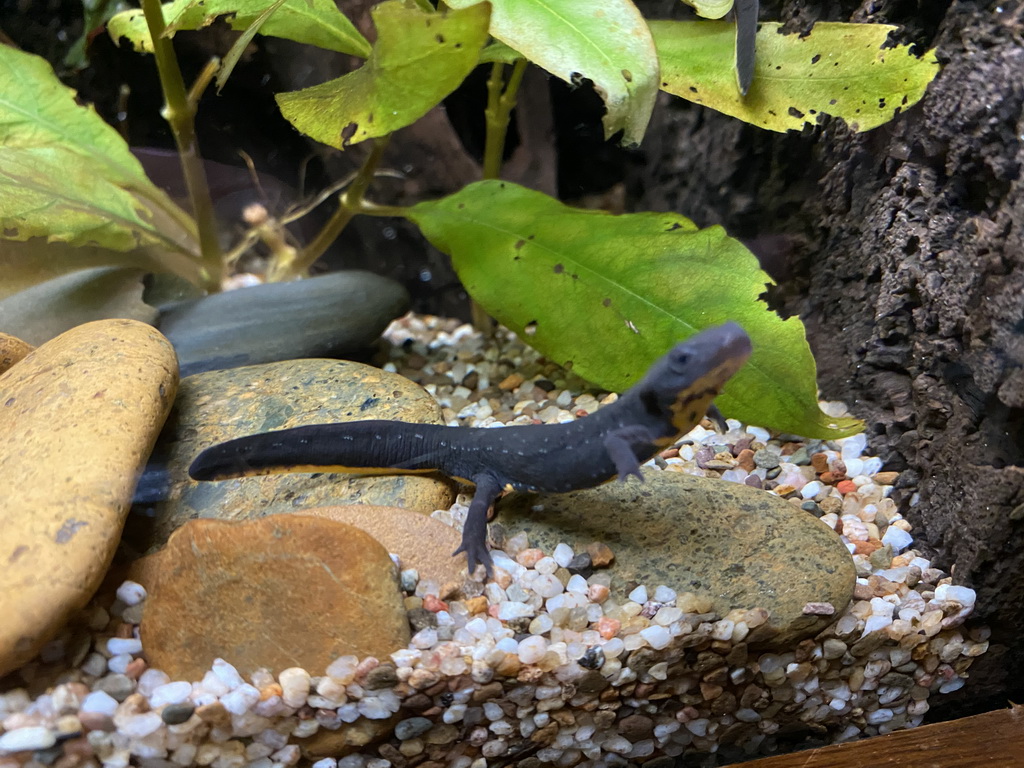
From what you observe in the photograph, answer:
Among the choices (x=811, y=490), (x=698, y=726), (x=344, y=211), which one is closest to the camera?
(x=698, y=726)

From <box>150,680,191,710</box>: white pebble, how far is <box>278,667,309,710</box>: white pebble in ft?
0.72

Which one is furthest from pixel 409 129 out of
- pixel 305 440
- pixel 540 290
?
pixel 305 440

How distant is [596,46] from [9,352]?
242 cm

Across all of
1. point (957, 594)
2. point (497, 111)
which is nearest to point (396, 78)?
point (497, 111)

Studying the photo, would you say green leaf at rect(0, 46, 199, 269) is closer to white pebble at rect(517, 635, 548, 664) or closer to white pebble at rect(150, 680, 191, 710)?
white pebble at rect(150, 680, 191, 710)

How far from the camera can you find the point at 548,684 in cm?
184

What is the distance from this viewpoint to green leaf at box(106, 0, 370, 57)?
9.28 feet

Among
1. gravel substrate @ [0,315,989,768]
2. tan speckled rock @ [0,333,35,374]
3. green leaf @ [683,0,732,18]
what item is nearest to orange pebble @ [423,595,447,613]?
gravel substrate @ [0,315,989,768]

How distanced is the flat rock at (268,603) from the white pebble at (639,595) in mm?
671

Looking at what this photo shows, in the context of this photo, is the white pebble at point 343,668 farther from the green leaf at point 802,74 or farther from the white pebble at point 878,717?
the green leaf at point 802,74

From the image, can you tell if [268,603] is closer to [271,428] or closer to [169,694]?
[169,694]

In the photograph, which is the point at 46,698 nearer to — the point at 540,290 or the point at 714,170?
the point at 540,290

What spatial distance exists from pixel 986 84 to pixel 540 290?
1657 millimetres

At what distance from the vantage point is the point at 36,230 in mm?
3076
